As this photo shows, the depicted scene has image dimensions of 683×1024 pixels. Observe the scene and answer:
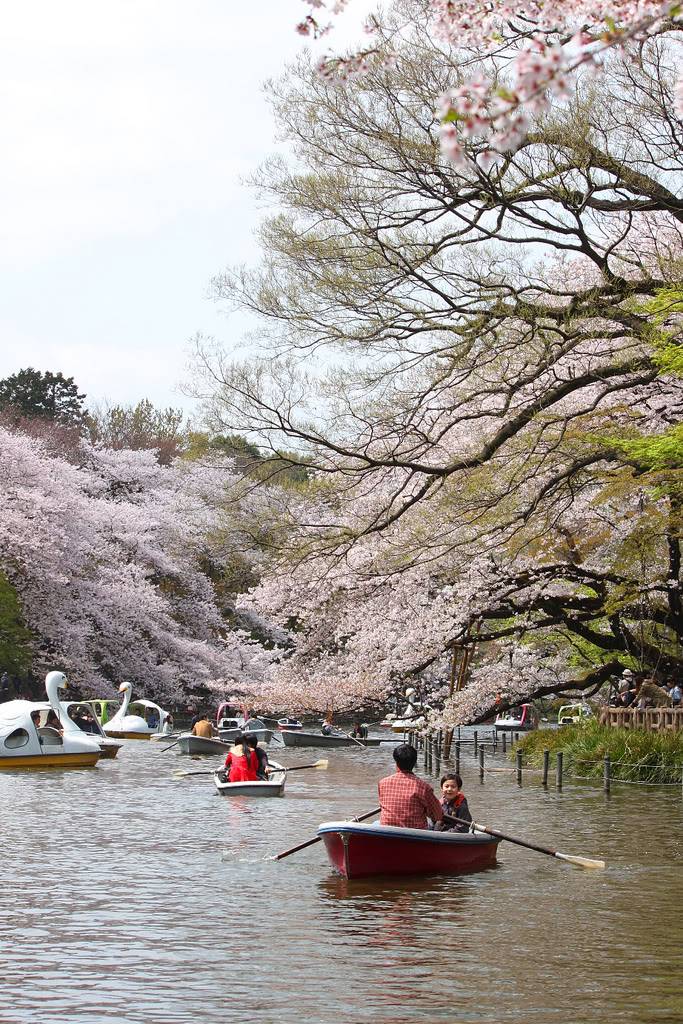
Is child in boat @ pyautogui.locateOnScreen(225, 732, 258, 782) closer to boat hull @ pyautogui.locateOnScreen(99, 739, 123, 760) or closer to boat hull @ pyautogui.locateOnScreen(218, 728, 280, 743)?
boat hull @ pyautogui.locateOnScreen(99, 739, 123, 760)

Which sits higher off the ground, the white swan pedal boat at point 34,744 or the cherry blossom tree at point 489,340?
the cherry blossom tree at point 489,340

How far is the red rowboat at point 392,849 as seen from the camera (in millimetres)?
15320

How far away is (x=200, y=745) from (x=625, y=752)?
1729 cm

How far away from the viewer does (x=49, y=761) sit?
3488 centimetres

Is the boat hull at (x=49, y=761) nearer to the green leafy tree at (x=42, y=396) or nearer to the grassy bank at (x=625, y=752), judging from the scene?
the grassy bank at (x=625, y=752)

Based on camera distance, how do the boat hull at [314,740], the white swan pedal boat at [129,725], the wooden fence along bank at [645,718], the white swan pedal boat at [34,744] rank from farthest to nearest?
the white swan pedal boat at [129,725], the boat hull at [314,740], the white swan pedal boat at [34,744], the wooden fence along bank at [645,718]

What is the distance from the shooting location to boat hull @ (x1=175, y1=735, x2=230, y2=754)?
42031mm

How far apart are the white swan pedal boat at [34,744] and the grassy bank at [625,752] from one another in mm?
12445

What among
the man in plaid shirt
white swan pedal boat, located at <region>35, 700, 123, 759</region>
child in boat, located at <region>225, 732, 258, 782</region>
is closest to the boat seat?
white swan pedal boat, located at <region>35, 700, 123, 759</region>

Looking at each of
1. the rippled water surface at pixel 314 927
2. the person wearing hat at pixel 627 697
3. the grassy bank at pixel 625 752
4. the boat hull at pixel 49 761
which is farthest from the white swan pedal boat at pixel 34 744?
the person wearing hat at pixel 627 697

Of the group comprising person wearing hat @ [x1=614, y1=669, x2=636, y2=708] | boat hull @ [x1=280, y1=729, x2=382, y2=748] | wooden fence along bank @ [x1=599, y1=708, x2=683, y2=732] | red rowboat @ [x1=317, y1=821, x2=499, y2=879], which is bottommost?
red rowboat @ [x1=317, y1=821, x2=499, y2=879]

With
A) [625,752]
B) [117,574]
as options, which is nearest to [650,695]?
[625,752]

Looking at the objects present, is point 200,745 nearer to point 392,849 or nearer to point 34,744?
point 34,744

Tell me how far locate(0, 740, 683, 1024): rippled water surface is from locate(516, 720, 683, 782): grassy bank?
3534 mm
